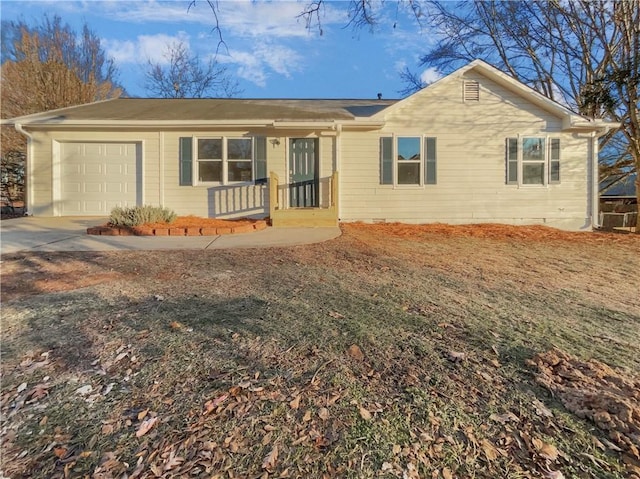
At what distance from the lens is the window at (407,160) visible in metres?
10.0

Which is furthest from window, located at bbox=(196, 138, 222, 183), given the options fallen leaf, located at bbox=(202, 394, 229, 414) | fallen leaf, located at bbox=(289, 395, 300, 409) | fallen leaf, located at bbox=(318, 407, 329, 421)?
fallen leaf, located at bbox=(318, 407, 329, 421)

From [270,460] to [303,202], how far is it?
8.62 meters

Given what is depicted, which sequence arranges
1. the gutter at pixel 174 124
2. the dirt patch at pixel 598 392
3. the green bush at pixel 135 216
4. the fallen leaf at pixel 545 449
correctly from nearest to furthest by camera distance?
the fallen leaf at pixel 545 449
the dirt patch at pixel 598 392
the green bush at pixel 135 216
the gutter at pixel 174 124

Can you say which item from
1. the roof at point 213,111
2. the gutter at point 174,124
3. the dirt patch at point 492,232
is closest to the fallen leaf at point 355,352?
the dirt patch at point 492,232

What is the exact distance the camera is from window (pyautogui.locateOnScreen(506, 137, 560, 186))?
396 inches

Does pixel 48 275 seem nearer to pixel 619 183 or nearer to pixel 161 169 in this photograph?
pixel 161 169

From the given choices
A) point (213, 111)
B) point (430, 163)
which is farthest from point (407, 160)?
point (213, 111)

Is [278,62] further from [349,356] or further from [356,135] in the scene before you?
[349,356]

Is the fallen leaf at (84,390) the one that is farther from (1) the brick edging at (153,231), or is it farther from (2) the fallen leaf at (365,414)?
(1) the brick edging at (153,231)

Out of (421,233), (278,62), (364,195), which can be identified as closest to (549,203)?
(421,233)

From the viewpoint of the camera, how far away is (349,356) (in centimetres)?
243

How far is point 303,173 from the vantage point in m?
9.97

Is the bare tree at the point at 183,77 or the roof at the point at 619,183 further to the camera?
the bare tree at the point at 183,77

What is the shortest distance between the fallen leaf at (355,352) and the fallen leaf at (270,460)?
2.88 feet
